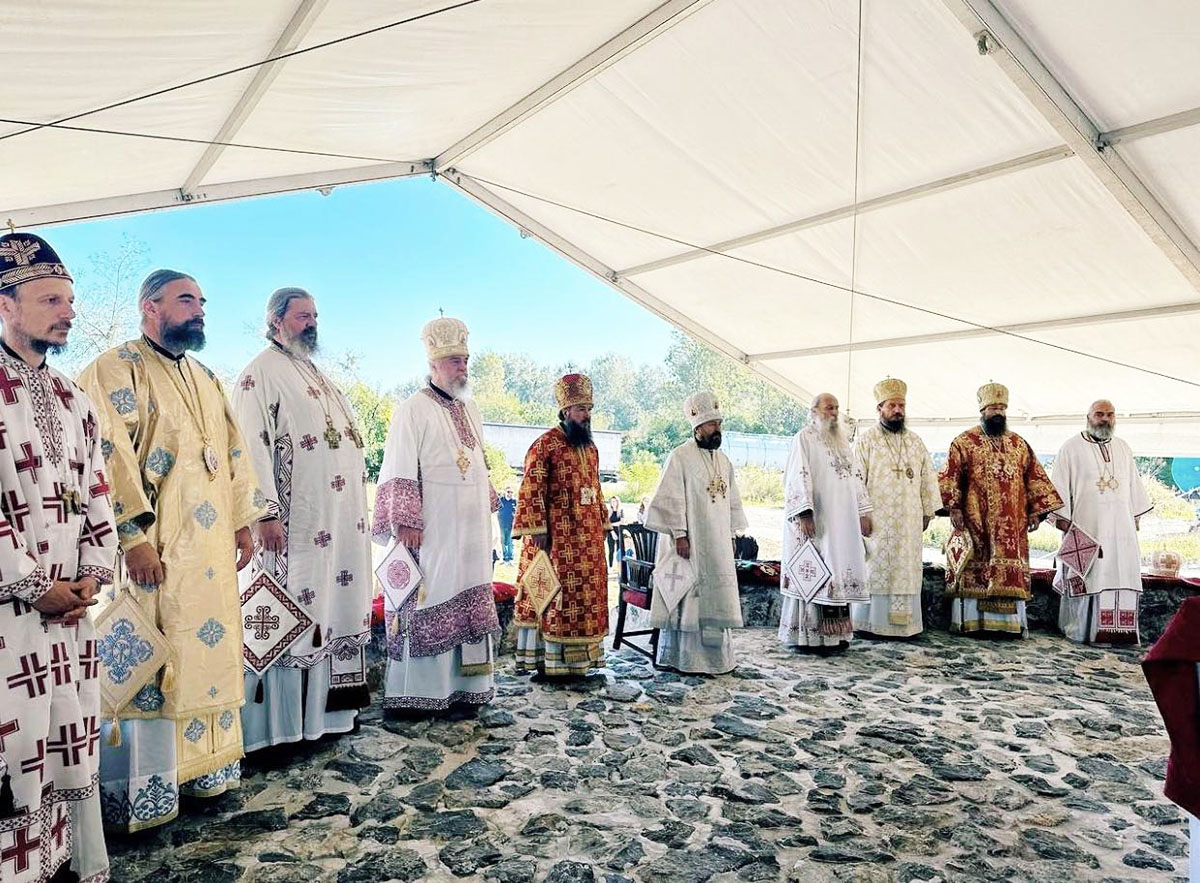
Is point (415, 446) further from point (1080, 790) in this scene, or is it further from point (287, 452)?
point (1080, 790)

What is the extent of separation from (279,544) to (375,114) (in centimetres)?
322

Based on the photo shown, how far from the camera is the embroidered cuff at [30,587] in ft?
6.45

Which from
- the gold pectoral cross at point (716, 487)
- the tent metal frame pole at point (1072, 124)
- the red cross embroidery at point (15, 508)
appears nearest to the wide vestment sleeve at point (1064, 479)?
the tent metal frame pole at point (1072, 124)

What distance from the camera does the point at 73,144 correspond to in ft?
12.5

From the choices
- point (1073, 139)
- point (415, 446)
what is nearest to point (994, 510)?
point (1073, 139)

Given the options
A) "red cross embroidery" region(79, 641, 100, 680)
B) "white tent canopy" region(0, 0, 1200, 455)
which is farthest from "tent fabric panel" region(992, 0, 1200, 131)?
"red cross embroidery" region(79, 641, 100, 680)

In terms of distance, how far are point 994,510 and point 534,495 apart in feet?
12.5

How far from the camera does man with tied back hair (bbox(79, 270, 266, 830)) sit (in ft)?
8.72

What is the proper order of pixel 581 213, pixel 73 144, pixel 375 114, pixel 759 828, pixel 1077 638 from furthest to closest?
pixel 581 213, pixel 1077 638, pixel 375 114, pixel 73 144, pixel 759 828

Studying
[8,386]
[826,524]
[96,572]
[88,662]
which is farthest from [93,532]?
[826,524]

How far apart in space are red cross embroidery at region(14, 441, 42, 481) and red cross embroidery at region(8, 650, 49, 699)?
0.47 m

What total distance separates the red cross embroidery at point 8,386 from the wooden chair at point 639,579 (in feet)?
12.1

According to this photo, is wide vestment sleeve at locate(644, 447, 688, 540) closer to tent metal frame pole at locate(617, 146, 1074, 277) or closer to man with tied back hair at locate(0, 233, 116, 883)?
tent metal frame pole at locate(617, 146, 1074, 277)

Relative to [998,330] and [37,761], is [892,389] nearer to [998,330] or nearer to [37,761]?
[998,330]
